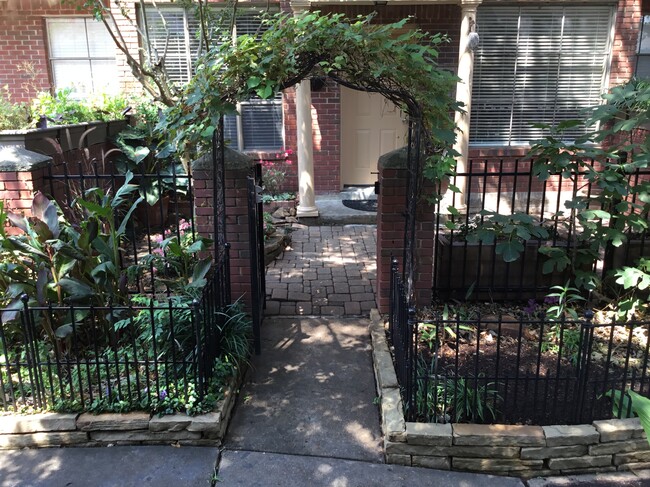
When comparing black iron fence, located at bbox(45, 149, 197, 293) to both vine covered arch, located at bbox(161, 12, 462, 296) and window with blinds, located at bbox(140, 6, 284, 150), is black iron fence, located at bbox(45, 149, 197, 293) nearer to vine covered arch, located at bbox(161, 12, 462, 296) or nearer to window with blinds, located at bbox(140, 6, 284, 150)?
vine covered arch, located at bbox(161, 12, 462, 296)

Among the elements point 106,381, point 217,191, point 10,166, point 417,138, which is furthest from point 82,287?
point 417,138

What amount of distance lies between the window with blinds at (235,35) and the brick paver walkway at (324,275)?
240 centimetres

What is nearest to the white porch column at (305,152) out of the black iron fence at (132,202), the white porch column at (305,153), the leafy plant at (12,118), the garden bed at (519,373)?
the white porch column at (305,153)

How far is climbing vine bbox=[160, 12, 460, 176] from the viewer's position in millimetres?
3127

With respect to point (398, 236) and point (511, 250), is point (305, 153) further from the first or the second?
point (511, 250)

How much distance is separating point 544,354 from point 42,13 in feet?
29.9

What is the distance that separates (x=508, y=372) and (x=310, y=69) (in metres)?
→ 2.41

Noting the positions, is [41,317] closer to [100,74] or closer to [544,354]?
[544,354]

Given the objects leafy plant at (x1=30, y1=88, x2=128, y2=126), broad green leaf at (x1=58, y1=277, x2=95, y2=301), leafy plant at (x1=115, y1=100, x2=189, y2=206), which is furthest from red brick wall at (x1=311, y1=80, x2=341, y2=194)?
broad green leaf at (x1=58, y1=277, x2=95, y2=301)

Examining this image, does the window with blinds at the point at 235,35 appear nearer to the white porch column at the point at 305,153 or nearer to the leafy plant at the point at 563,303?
the white porch column at the point at 305,153

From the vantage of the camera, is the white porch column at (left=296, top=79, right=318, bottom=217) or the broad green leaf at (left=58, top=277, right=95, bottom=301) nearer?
the broad green leaf at (left=58, top=277, right=95, bottom=301)

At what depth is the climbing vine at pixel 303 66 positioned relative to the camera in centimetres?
313

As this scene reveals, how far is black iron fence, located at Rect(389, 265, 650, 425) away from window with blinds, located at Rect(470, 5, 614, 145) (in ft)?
17.9

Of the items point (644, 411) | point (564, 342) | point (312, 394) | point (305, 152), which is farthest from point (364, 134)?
point (644, 411)
